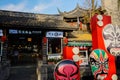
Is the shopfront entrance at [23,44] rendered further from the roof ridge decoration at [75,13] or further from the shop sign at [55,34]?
the roof ridge decoration at [75,13]

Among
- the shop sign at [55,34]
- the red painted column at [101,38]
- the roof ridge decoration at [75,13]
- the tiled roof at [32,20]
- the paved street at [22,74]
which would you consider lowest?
the paved street at [22,74]

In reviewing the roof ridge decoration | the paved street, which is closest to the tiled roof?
the paved street

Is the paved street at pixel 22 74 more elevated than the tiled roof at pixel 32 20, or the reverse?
the tiled roof at pixel 32 20

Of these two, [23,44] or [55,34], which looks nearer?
[55,34]

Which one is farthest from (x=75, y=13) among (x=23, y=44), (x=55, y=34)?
(x=55, y=34)

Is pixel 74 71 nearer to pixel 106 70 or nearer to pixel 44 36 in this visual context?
pixel 106 70

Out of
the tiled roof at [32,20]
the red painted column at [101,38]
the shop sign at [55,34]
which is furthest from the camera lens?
the shop sign at [55,34]

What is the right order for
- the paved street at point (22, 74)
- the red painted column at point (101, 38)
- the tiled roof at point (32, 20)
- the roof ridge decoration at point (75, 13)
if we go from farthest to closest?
the roof ridge decoration at point (75, 13), the tiled roof at point (32, 20), the paved street at point (22, 74), the red painted column at point (101, 38)

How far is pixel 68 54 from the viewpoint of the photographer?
22.1 feet

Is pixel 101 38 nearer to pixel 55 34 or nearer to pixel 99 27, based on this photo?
pixel 99 27

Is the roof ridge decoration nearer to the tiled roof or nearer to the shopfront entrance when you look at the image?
the tiled roof

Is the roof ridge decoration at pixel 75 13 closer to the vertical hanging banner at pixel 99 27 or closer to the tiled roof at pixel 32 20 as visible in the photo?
the tiled roof at pixel 32 20

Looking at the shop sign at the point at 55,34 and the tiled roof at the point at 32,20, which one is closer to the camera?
the tiled roof at the point at 32,20

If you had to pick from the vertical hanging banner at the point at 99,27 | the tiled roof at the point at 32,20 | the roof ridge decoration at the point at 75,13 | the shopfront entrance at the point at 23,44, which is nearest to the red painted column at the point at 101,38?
the vertical hanging banner at the point at 99,27
